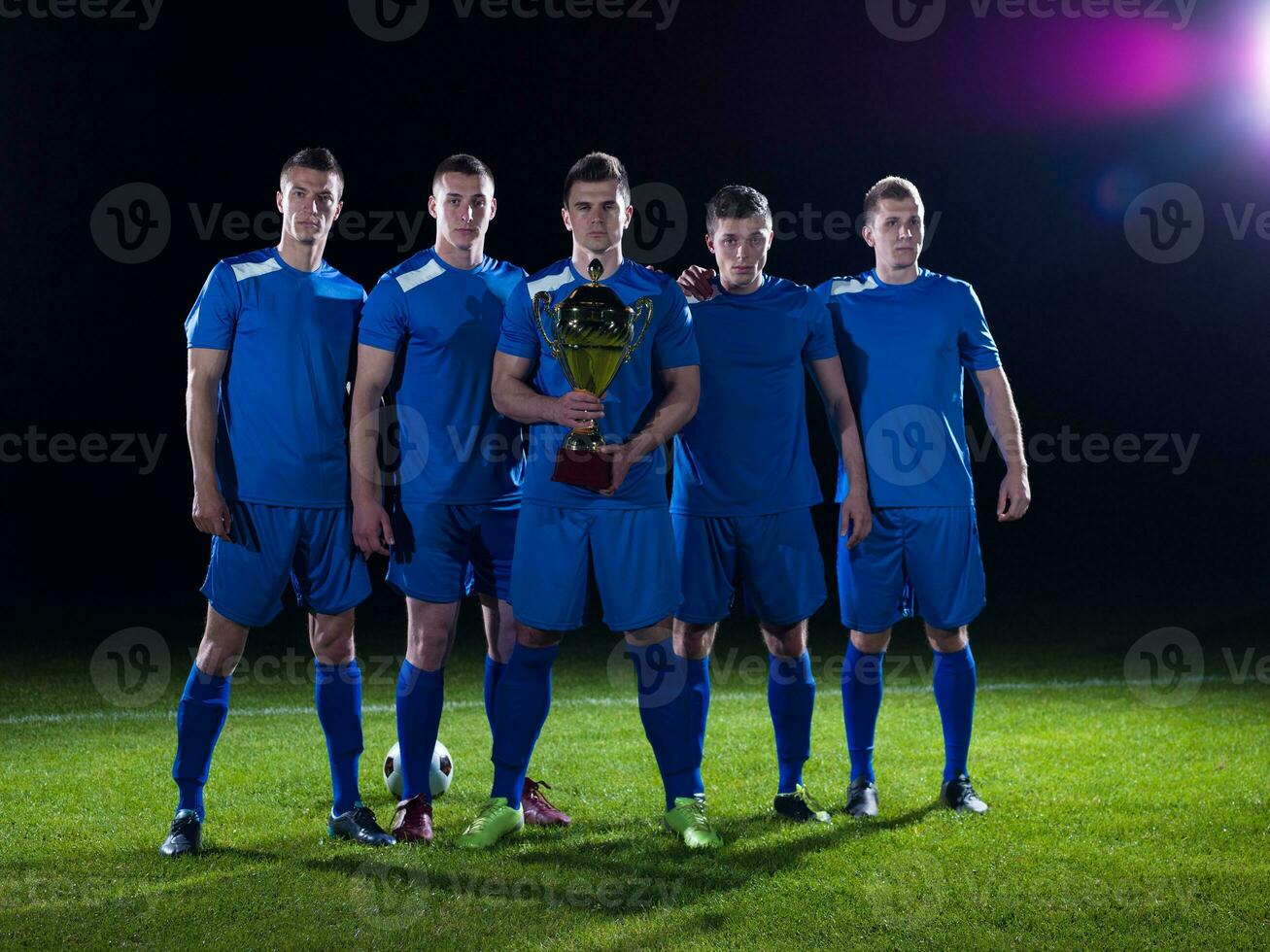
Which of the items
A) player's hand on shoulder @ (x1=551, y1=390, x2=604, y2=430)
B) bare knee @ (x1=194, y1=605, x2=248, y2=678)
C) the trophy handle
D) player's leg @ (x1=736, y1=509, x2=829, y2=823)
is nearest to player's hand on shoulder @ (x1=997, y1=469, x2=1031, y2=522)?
player's leg @ (x1=736, y1=509, x2=829, y2=823)

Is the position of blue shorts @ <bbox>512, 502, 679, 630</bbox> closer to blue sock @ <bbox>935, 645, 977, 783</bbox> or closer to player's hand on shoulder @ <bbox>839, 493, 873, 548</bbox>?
player's hand on shoulder @ <bbox>839, 493, 873, 548</bbox>

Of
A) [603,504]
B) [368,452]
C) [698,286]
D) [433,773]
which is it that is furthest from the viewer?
[433,773]

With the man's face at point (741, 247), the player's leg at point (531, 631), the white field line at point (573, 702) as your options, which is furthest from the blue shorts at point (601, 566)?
the white field line at point (573, 702)

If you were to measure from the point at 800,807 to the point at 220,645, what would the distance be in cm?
150

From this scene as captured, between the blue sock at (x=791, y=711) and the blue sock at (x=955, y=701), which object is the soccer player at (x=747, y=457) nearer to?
the blue sock at (x=791, y=711)

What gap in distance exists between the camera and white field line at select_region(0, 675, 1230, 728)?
4.84 meters

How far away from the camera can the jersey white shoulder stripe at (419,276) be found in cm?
313

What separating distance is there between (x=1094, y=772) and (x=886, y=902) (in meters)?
1.50

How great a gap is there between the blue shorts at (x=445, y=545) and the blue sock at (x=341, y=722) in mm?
256

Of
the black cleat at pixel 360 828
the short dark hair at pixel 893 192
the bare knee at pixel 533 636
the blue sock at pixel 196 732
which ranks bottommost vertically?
the black cleat at pixel 360 828

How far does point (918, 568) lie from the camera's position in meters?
3.39

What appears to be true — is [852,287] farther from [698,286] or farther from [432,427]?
[432,427]

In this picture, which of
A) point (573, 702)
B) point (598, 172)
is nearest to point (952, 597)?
point (598, 172)

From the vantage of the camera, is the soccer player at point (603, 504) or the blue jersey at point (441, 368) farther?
the blue jersey at point (441, 368)
